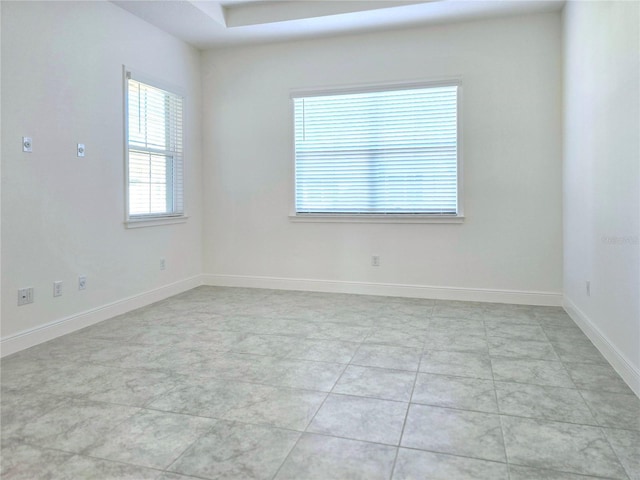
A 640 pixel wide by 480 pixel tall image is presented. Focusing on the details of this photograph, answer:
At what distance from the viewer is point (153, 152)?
459 centimetres

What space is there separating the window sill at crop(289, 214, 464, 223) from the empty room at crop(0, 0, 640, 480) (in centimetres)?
4

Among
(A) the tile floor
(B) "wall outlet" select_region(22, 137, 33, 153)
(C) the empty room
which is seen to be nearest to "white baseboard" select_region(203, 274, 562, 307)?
(C) the empty room

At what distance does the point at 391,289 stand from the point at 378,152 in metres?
1.49

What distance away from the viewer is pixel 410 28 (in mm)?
4664

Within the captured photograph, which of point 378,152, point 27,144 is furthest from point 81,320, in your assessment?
point 378,152

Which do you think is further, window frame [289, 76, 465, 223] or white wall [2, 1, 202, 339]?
window frame [289, 76, 465, 223]

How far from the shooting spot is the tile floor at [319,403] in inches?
70.3

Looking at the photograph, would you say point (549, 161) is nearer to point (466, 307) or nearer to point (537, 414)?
point (466, 307)

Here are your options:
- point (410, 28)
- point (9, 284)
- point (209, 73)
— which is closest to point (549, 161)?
point (410, 28)

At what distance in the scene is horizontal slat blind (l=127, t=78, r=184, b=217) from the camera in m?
4.32

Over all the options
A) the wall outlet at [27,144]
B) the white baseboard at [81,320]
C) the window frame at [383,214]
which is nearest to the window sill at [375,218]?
the window frame at [383,214]

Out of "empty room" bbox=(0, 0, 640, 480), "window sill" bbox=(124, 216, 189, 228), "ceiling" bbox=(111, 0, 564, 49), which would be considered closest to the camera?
"empty room" bbox=(0, 0, 640, 480)

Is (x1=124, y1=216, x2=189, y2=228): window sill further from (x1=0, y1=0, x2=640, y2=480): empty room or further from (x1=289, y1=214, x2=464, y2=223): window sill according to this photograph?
(x1=289, y1=214, x2=464, y2=223): window sill

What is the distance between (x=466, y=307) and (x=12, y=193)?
3.87 metres
